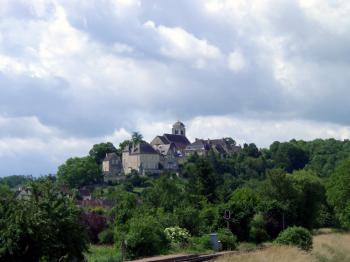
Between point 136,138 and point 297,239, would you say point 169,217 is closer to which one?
point 297,239

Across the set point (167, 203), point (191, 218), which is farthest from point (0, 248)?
Result: point (167, 203)

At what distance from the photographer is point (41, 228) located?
23391mm

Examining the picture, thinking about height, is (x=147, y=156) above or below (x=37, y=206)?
above

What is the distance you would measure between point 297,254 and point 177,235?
9.71 meters

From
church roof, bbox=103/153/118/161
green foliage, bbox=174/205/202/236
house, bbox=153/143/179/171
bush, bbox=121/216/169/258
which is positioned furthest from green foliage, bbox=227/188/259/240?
house, bbox=153/143/179/171

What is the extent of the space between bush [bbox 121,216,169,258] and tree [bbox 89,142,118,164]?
13586 centimetres

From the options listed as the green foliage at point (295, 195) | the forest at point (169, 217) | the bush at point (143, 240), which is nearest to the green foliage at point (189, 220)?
the forest at point (169, 217)

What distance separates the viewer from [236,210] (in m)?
51.1

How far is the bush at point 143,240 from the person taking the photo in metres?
34.6

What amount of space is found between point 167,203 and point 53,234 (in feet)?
126

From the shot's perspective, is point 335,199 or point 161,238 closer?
point 161,238

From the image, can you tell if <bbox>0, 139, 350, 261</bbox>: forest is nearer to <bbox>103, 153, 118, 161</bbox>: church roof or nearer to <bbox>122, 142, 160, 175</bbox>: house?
<bbox>103, 153, 118, 161</bbox>: church roof

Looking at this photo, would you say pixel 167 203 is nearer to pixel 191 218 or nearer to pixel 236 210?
pixel 236 210

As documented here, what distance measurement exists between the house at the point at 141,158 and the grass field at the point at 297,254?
132878 millimetres
